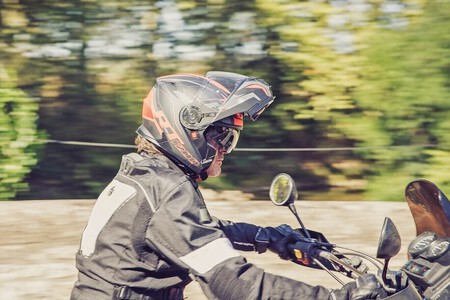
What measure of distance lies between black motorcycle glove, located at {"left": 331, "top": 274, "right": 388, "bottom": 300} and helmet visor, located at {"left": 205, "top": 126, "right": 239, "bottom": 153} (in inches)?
38.3

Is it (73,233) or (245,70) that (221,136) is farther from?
(245,70)

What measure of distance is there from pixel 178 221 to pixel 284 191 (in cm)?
66

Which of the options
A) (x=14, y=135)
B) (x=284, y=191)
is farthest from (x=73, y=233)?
(x=284, y=191)

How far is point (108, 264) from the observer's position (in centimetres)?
345

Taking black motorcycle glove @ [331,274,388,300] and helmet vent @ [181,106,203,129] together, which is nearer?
black motorcycle glove @ [331,274,388,300]

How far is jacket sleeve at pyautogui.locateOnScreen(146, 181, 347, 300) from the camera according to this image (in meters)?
3.21

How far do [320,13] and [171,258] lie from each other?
4875 mm

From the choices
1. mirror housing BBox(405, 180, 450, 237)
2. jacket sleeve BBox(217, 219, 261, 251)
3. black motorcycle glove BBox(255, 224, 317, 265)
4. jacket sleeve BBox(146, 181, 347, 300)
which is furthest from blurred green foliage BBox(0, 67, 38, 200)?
mirror housing BBox(405, 180, 450, 237)

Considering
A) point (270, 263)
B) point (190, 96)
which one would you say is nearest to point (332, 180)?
point (270, 263)

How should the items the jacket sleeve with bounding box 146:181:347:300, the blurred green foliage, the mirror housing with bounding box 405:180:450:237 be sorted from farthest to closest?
the blurred green foliage < the mirror housing with bounding box 405:180:450:237 < the jacket sleeve with bounding box 146:181:347:300

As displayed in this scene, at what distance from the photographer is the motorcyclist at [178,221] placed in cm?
323

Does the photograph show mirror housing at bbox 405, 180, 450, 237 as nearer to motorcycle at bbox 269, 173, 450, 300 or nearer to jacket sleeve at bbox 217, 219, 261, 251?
motorcycle at bbox 269, 173, 450, 300

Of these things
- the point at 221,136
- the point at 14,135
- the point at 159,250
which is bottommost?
the point at 14,135

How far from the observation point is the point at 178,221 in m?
3.29
